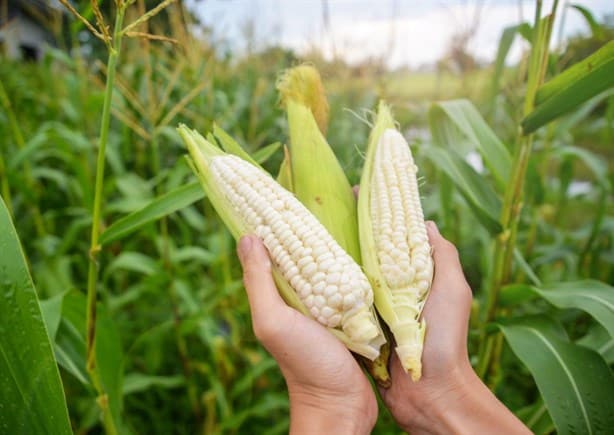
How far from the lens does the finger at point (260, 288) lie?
906mm

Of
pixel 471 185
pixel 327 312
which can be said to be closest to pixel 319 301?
pixel 327 312

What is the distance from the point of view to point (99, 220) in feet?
3.33

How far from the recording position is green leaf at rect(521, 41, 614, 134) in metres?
1.01

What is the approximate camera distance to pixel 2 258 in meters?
0.75

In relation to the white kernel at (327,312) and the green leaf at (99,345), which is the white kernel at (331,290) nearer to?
the white kernel at (327,312)

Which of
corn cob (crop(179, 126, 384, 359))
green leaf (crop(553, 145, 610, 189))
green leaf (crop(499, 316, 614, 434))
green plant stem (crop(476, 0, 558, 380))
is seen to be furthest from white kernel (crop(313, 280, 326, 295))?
green leaf (crop(553, 145, 610, 189))

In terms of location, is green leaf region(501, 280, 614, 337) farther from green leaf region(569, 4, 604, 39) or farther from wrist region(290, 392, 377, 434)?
green leaf region(569, 4, 604, 39)

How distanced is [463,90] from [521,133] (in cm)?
234

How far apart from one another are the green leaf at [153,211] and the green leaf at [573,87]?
849 mm

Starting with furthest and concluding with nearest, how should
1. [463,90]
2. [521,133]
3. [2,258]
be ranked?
[463,90], [521,133], [2,258]

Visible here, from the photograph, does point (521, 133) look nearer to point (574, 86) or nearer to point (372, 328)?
point (574, 86)

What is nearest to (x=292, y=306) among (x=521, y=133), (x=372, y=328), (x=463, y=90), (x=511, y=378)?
(x=372, y=328)

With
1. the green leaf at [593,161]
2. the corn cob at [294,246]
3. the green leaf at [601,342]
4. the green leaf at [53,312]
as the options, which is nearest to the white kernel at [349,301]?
the corn cob at [294,246]

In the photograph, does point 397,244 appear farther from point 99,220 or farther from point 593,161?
point 593,161
